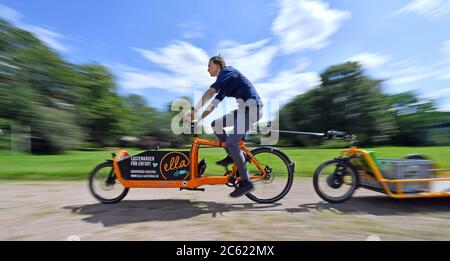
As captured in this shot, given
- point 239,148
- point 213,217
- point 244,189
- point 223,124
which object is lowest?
point 213,217

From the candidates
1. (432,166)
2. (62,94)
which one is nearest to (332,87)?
(62,94)

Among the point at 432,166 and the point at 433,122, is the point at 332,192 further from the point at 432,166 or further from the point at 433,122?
the point at 433,122

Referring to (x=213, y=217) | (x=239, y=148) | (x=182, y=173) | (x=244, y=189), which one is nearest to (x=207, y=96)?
(x=239, y=148)

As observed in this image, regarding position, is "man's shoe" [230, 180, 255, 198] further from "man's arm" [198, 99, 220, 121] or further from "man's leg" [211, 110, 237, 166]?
"man's arm" [198, 99, 220, 121]

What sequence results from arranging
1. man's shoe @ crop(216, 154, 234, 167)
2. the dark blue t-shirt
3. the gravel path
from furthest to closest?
1. man's shoe @ crop(216, 154, 234, 167)
2. the dark blue t-shirt
3. the gravel path

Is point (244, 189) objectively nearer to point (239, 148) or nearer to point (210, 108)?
point (239, 148)

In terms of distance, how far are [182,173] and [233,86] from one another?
1446 millimetres

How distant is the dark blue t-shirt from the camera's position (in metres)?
4.36

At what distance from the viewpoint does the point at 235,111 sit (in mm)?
4531

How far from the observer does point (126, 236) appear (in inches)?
128

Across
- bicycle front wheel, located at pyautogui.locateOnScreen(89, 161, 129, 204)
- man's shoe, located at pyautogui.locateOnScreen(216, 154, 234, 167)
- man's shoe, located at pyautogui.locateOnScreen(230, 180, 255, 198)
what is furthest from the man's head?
bicycle front wheel, located at pyautogui.locateOnScreen(89, 161, 129, 204)

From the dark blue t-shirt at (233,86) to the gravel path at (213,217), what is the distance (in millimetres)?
1573

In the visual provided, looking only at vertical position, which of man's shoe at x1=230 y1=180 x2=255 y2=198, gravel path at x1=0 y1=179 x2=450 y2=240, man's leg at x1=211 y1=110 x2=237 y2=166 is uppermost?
man's leg at x1=211 y1=110 x2=237 y2=166

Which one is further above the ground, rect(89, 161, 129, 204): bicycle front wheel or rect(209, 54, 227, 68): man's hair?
rect(209, 54, 227, 68): man's hair
